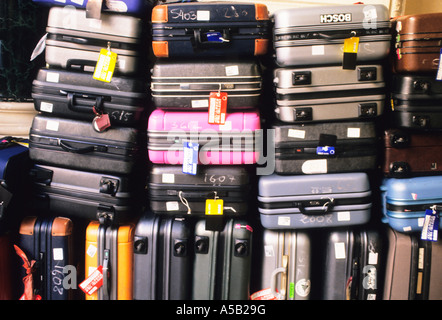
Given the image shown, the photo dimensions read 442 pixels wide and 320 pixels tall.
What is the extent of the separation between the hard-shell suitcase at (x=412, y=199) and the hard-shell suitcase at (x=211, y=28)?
4.29 ft

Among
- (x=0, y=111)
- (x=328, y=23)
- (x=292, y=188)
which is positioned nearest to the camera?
(x=328, y=23)

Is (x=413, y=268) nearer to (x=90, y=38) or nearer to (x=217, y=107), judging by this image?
(x=217, y=107)

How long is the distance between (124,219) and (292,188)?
3.88ft

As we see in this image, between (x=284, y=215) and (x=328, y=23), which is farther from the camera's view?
(x=284, y=215)

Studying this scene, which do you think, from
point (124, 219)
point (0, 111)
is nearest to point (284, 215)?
point (124, 219)

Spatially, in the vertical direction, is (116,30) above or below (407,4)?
below

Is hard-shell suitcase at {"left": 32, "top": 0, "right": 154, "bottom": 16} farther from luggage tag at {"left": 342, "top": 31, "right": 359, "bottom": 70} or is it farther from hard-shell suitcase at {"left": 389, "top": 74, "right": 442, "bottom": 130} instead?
hard-shell suitcase at {"left": 389, "top": 74, "right": 442, "bottom": 130}

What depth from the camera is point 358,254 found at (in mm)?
2508

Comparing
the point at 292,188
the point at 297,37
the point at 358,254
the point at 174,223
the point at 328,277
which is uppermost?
the point at 297,37

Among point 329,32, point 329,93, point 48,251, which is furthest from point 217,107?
point 48,251

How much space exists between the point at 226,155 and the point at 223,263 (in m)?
0.74

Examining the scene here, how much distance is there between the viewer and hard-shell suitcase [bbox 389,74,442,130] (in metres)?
2.36

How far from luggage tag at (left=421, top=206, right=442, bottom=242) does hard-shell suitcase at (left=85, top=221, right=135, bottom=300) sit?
1988mm
